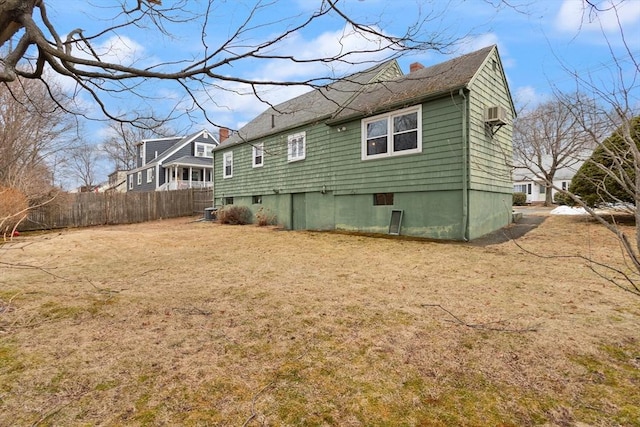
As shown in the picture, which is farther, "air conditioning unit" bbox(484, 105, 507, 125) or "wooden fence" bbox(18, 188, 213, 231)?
"wooden fence" bbox(18, 188, 213, 231)

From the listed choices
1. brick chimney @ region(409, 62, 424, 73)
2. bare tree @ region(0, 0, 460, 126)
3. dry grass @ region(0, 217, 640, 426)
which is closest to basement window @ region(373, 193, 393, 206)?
dry grass @ region(0, 217, 640, 426)

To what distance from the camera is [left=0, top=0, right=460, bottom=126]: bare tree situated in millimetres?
2592

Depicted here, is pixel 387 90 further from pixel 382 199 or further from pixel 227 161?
pixel 227 161

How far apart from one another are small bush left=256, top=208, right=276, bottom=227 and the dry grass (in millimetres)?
8388

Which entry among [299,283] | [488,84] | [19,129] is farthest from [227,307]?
[19,129]

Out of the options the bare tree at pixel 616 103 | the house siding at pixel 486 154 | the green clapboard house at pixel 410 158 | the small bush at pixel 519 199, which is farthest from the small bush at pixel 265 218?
the small bush at pixel 519 199

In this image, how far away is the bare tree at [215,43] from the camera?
2592 mm

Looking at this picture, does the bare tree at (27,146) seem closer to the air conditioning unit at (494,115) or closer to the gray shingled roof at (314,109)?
the gray shingled roof at (314,109)

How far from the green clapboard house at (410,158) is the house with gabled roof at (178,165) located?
16.3m

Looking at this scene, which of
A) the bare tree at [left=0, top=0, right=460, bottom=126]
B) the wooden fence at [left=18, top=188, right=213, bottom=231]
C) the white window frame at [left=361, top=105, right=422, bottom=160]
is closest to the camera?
the bare tree at [left=0, top=0, right=460, bottom=126]

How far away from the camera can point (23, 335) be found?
3.10m

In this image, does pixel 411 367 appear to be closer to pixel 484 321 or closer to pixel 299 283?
pixel 484 321

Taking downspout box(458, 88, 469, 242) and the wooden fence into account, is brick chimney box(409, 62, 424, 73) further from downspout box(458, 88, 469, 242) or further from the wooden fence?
the wooden fence

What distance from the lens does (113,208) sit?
59.8ft
